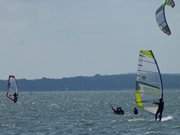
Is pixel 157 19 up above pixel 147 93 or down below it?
above

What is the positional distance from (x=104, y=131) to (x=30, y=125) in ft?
28.7

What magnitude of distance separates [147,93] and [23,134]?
754 cm

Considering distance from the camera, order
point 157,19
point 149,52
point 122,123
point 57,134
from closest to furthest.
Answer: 1. point 157,19
2. point 57,134
3. point 149,52
4. point 122,123

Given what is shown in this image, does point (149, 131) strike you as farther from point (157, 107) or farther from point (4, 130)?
point (4, 130)

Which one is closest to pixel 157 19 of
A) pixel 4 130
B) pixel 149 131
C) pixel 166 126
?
pixel 149 131

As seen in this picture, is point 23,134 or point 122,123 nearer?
point 23,134

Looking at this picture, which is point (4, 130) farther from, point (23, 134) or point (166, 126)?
point (166, 126)

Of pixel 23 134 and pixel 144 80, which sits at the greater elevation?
pixel 144 80

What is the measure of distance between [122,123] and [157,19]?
54.6ft

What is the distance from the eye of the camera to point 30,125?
48.2m

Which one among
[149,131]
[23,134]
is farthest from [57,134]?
[149,131]

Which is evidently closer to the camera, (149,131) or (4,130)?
(149,131)

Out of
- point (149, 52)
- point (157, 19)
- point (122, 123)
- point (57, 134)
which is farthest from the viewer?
point (122, 123)

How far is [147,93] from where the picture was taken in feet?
141
